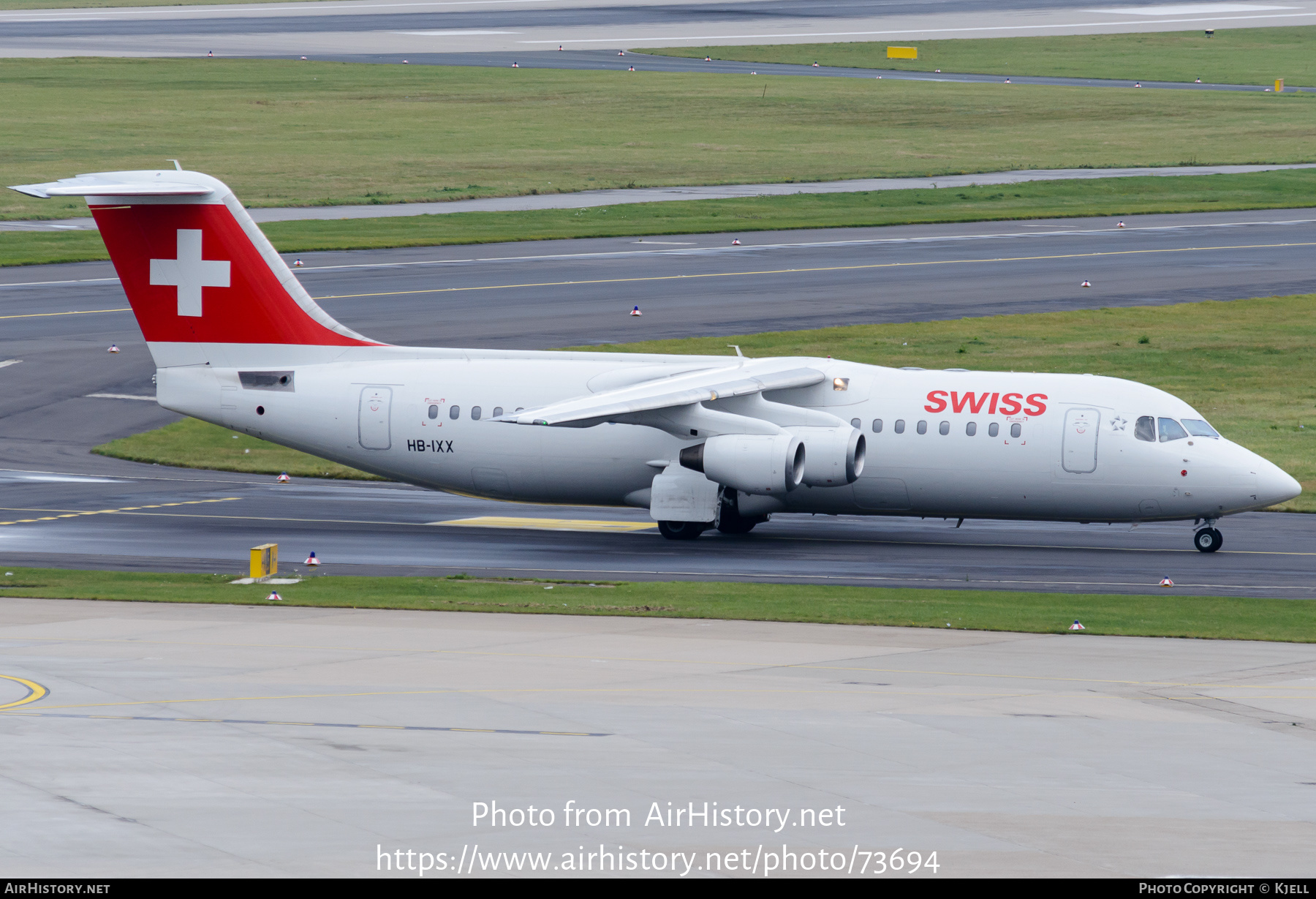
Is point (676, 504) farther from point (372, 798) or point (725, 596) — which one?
point (372, 798)

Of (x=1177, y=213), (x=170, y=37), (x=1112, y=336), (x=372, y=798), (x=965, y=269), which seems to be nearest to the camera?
(x=372, y=798)

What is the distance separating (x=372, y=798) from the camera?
18.2 m

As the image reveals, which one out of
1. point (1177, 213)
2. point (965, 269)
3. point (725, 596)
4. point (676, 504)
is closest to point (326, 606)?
point (725, 596)

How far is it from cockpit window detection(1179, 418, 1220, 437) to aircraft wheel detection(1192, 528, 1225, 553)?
71.3 inches

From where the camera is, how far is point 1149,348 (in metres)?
56.2

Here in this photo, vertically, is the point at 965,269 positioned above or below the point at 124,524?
above

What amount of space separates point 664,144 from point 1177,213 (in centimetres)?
2901

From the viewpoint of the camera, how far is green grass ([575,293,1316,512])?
49625 mm

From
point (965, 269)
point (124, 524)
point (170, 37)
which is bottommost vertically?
point (124, 524)

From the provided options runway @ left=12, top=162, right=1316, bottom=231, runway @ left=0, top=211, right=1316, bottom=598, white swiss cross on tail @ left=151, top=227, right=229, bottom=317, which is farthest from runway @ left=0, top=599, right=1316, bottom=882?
runway @ left=12, top=162, right=1316, bottom=231

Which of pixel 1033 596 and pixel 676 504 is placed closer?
pixel 1033 596

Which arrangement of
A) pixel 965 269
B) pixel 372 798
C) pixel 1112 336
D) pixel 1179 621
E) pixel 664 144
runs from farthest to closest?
pixel 664 144, pixel 965 269, pixel 1112 336, pixel 1179 621, pixel 372 798

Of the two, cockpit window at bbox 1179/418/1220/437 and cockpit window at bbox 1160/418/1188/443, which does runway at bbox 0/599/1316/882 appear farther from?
cockpit window at bbox 1179/418/1220/437

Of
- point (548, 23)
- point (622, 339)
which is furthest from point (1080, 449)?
point (548, 23)
